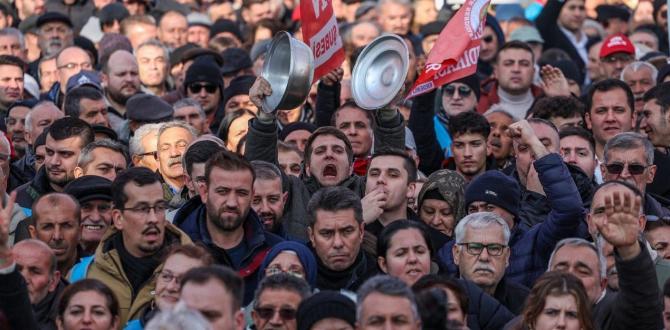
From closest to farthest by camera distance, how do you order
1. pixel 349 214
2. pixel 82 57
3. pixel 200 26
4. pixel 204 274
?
pixel 204 274
pixel 349 214
pixel 82 57
pixel 200 26

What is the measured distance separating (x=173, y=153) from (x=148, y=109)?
1.64 m

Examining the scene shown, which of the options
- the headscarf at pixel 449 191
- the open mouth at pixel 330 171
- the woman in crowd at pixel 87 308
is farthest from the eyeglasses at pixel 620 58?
the woman in crowd at pixel 87 308

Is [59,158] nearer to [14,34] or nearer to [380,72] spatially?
[380,72]

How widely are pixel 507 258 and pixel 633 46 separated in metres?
6.59

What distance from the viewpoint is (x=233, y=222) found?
12.2m

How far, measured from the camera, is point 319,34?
14.6 metres

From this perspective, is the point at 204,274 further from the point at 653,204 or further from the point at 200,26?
the point at 200,26

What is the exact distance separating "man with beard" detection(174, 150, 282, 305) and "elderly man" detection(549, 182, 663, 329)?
5.89ft

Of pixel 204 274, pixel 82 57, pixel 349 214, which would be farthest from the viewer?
pixel 82 57

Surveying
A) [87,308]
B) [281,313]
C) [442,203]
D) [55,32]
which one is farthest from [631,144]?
[55,32]

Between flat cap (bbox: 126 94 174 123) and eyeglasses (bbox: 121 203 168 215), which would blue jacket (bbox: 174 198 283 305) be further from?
flat cap (bbox: 126 94 174 123)

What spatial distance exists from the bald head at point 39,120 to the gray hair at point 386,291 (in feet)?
19.1

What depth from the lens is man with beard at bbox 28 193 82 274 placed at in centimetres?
1251

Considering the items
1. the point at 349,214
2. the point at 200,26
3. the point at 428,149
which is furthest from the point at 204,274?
the point at 200,26
